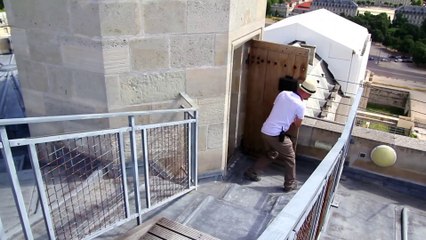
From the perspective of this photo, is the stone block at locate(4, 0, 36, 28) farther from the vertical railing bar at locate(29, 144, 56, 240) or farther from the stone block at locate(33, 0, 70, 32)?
the vertical railing bar at locate(29, 144, 56, 240)

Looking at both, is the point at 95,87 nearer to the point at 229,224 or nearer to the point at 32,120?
Result: the point at 32,120

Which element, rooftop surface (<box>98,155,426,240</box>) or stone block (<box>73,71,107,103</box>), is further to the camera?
stone block (<box>73,71,107,103</box>)

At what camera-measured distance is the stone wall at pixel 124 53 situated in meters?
3.91

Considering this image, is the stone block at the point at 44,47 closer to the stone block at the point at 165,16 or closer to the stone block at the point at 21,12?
the stone block at the point at 21,12

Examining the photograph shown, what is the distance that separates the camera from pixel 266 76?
5.34 metres

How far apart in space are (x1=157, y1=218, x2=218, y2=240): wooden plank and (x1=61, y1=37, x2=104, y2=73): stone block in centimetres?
179

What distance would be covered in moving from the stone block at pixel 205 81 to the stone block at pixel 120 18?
33.7 inches

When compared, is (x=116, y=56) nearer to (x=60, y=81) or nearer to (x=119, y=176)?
(x=60, y=81)

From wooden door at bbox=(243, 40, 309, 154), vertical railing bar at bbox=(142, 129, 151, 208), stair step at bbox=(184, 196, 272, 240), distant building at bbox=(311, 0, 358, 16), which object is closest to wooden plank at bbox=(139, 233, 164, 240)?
vertical railing bar at bbox=(142, 129, 151, 208)

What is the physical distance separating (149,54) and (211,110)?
42.8 inches

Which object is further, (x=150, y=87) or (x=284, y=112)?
(x=284, y=112)

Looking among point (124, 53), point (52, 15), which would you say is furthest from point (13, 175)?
point (52, 15)

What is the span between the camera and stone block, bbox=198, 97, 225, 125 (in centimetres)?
462

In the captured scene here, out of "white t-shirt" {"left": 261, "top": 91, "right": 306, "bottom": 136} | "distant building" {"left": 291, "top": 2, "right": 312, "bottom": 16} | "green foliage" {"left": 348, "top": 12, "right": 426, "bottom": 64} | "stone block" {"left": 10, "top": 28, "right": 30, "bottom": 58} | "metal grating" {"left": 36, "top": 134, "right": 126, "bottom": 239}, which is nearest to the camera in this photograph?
"metal grating" {"left": 36, "top": 134, "right": 126, "bottom": 239}
